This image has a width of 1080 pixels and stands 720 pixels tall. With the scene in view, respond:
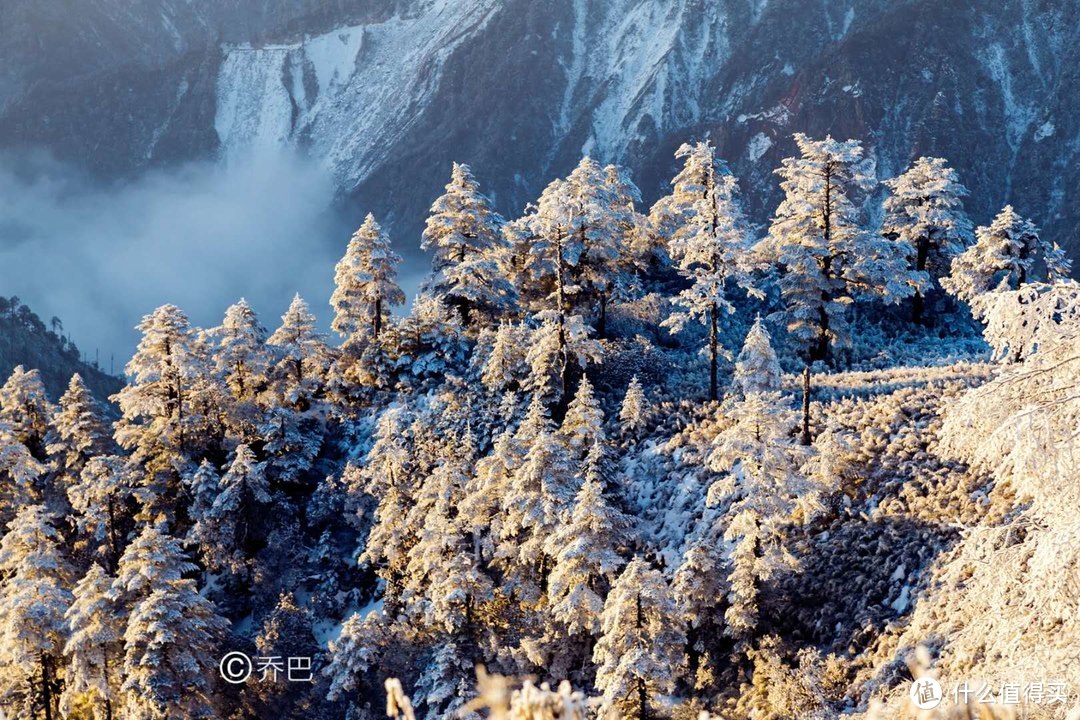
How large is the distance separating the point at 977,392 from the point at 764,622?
63.7 ft

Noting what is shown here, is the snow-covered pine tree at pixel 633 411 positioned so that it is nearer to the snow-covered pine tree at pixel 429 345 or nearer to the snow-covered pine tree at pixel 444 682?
the snow-covered pine tree at pixel 429 345

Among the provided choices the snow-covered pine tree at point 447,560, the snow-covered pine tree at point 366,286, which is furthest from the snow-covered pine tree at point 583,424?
the snow-covered pine tree at point 366,286

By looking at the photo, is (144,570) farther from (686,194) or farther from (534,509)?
(686,194)

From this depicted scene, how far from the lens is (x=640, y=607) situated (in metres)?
26.1

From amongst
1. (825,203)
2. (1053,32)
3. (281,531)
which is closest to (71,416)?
(281,531)

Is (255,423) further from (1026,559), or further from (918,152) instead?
(918,152)

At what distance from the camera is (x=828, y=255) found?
4119 centimetres

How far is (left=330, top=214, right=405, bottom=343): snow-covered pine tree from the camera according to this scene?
165 ft

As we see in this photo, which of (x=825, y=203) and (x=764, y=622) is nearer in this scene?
(x=764, y=622)

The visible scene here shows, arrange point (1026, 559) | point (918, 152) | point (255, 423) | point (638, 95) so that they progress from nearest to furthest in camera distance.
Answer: point (1026, 559) → point (255, 423) → point (918, 152) → point (638, 95)

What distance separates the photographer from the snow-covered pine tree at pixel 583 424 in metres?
35.8

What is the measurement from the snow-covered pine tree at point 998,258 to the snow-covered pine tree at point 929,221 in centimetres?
414

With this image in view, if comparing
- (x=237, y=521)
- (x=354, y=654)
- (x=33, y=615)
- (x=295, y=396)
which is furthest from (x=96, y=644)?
(x=295, y=396)

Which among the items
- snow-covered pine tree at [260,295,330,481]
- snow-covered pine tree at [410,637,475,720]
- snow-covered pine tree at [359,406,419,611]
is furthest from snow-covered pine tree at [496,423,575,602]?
snow-covered pine tree at [260,295,330,481]
